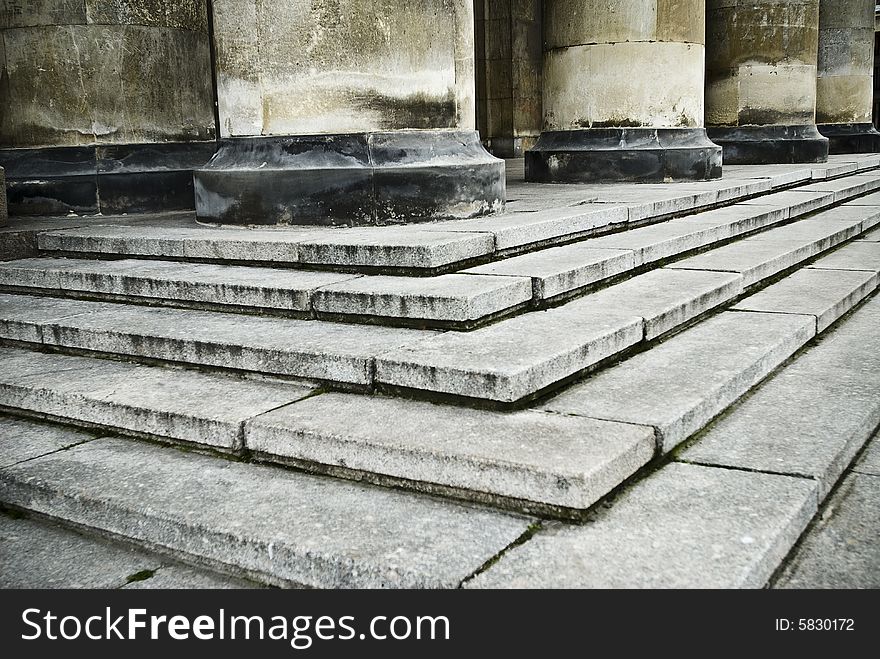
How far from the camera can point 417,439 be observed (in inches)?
107

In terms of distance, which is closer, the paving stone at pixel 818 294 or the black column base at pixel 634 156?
the paving stone at pixel 818 294

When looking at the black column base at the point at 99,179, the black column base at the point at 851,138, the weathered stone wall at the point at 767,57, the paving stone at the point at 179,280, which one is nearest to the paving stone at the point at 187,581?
the paving stone at the point at 179,280

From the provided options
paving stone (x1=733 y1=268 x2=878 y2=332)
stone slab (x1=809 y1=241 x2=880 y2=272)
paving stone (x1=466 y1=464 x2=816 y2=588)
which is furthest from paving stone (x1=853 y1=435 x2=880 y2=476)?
stone slab (x1=809 y1=241 x2=880 y2=272)

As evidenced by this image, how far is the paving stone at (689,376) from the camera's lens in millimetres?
2893

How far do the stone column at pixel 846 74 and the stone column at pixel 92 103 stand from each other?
1182cm

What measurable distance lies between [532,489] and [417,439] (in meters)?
0.41

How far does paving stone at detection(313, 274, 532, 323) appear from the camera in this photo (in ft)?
11.6

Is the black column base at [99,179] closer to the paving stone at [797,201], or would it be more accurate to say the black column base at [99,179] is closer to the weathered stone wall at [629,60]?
the weathered stone wall at [629,60]

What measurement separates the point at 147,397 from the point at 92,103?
4467 mm

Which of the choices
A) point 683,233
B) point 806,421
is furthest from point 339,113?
point 806,421

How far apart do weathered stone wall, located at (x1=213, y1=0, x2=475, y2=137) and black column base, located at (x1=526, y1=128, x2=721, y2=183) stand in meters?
3.23

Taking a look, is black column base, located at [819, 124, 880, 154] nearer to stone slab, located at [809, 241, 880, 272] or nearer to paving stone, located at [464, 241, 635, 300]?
stone slab, located at [809, 241, 880, 272]
